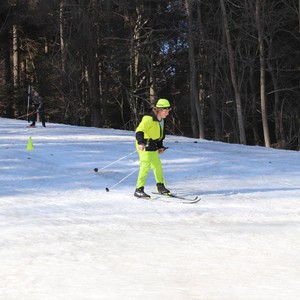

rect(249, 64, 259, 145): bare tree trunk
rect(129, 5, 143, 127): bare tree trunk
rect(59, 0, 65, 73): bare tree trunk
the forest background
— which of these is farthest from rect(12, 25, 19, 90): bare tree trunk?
rect(249, 64, 259, 145): bare tree trunk

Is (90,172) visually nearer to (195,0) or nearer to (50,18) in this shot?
(195,0)

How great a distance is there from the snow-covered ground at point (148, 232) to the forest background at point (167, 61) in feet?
56.6

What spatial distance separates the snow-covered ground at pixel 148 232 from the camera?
4.55 metres

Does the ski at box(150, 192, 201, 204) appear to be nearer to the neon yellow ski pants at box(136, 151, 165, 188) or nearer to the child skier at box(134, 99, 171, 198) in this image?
the child skier at box(134, 99, 171, 198)

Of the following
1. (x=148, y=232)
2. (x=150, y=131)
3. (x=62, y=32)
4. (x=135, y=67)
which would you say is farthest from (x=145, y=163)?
(x=62, y=32)

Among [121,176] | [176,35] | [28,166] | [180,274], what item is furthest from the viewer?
[176,35]

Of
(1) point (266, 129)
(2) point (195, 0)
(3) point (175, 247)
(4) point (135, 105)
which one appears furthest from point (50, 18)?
(3) point (175, 247)

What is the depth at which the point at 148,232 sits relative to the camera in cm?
645

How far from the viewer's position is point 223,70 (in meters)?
34.4

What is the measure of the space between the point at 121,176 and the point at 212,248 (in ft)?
17.2

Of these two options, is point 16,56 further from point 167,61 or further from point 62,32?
point 167,61

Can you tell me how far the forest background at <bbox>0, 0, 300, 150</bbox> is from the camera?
29.4 m

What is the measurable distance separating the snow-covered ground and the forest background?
17259mm

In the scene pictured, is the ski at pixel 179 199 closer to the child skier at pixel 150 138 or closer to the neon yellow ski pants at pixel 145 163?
the child skier at pixel 150 138
